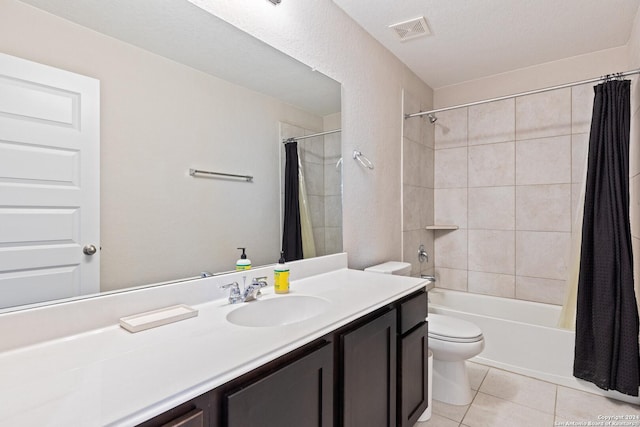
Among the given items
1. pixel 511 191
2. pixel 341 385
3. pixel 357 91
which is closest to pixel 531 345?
pixel 511 191

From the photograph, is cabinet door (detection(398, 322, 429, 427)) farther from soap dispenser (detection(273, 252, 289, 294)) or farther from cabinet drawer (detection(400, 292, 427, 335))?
Answer: soap dispenser (detection(273, 252, 289, 294))

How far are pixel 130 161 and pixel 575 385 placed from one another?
2735 mm

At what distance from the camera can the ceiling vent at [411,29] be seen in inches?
85.9

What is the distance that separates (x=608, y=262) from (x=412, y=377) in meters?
1.42

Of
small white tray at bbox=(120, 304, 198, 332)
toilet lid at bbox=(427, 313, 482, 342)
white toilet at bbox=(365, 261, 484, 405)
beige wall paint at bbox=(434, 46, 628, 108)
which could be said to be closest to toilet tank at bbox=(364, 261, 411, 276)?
white toilet at bbox=(365, 261, 484, 405)

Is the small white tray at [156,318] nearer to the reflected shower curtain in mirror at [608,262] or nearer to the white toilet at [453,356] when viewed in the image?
the white toilet at [453,356]

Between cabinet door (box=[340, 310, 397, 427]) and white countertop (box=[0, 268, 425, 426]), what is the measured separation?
117 millimetres

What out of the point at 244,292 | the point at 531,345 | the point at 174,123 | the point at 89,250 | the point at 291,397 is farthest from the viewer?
the point at 531,345

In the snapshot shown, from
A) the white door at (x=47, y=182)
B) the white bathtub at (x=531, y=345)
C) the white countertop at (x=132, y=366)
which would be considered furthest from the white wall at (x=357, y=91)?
the white countertop at (x=132, y=366)

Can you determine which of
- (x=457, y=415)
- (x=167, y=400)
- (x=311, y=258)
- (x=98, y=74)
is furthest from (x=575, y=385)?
(x=98, y=74)

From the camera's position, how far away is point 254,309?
1313 mm

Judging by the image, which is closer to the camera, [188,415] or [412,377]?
[188,415]

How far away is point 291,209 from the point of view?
69.2 inches

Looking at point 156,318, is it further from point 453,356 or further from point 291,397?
point 453,356
